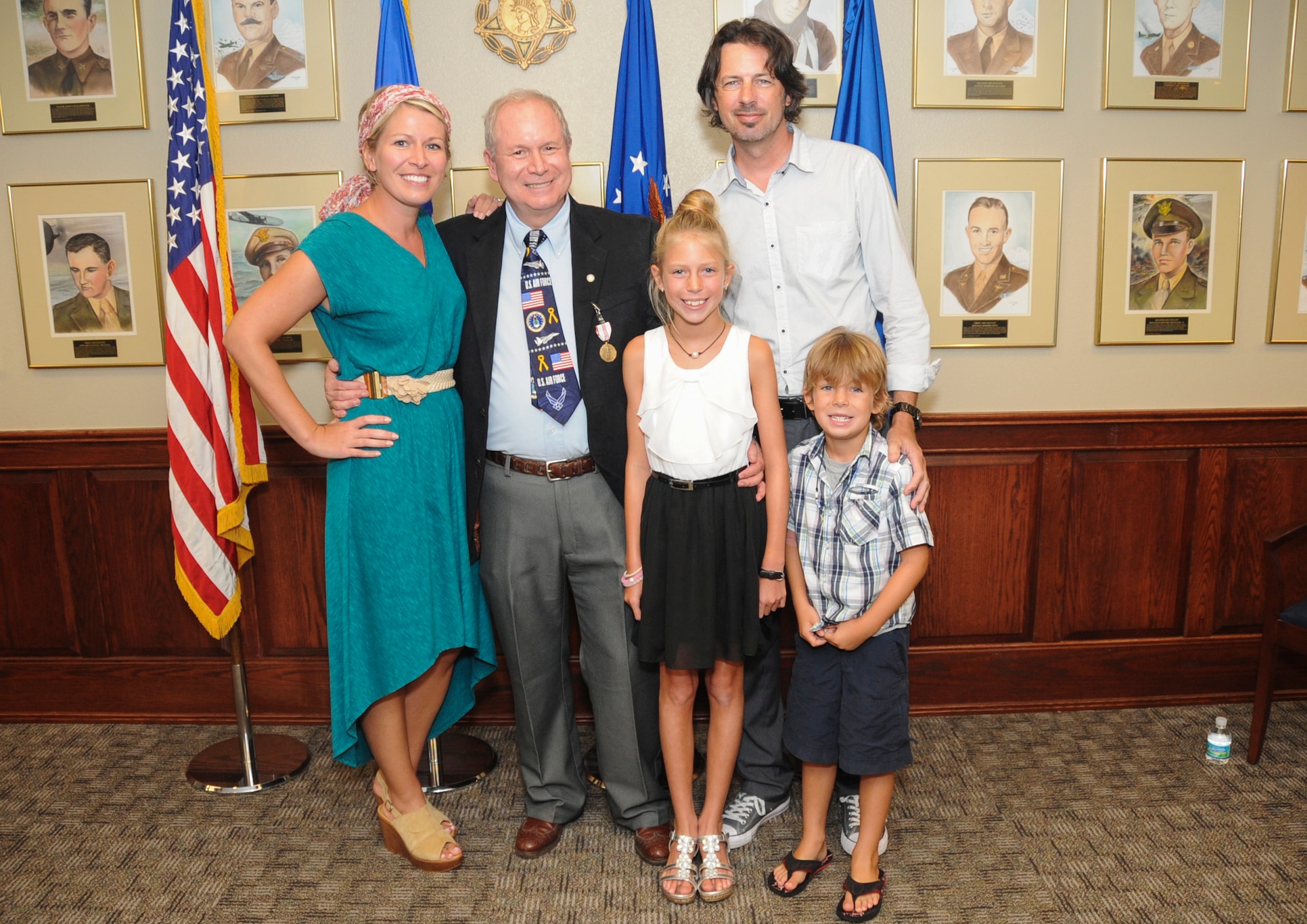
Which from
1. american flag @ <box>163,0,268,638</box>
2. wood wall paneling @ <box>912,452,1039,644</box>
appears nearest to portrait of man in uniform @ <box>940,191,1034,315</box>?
wood wall paneling @ <box>912,452,1039,644</box>

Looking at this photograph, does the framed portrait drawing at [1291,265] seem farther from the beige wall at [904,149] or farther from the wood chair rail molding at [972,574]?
the wood chair rail molding at [972,574]

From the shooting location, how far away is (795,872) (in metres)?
2.42

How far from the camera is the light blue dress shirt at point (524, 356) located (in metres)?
2.41

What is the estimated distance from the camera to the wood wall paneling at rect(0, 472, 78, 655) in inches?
135

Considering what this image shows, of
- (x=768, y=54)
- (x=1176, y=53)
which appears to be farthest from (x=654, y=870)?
(x=1176, y=53)

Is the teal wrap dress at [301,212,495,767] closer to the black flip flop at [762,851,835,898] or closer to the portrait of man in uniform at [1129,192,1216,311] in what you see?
the black flip flop at [762,851,835,898]

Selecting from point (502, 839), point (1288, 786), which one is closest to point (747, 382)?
point (502, 839)

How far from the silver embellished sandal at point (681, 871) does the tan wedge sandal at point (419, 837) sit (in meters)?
0.60

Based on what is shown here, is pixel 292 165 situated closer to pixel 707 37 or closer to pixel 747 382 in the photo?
pixel 707 37

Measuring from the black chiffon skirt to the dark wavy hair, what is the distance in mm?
1108

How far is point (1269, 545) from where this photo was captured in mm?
2973

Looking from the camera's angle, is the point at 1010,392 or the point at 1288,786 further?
the point at 1010,392

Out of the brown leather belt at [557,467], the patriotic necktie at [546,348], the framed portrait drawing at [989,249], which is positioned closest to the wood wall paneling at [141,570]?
the brown leather belt at [557,467]

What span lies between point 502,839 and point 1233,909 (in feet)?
6.47
